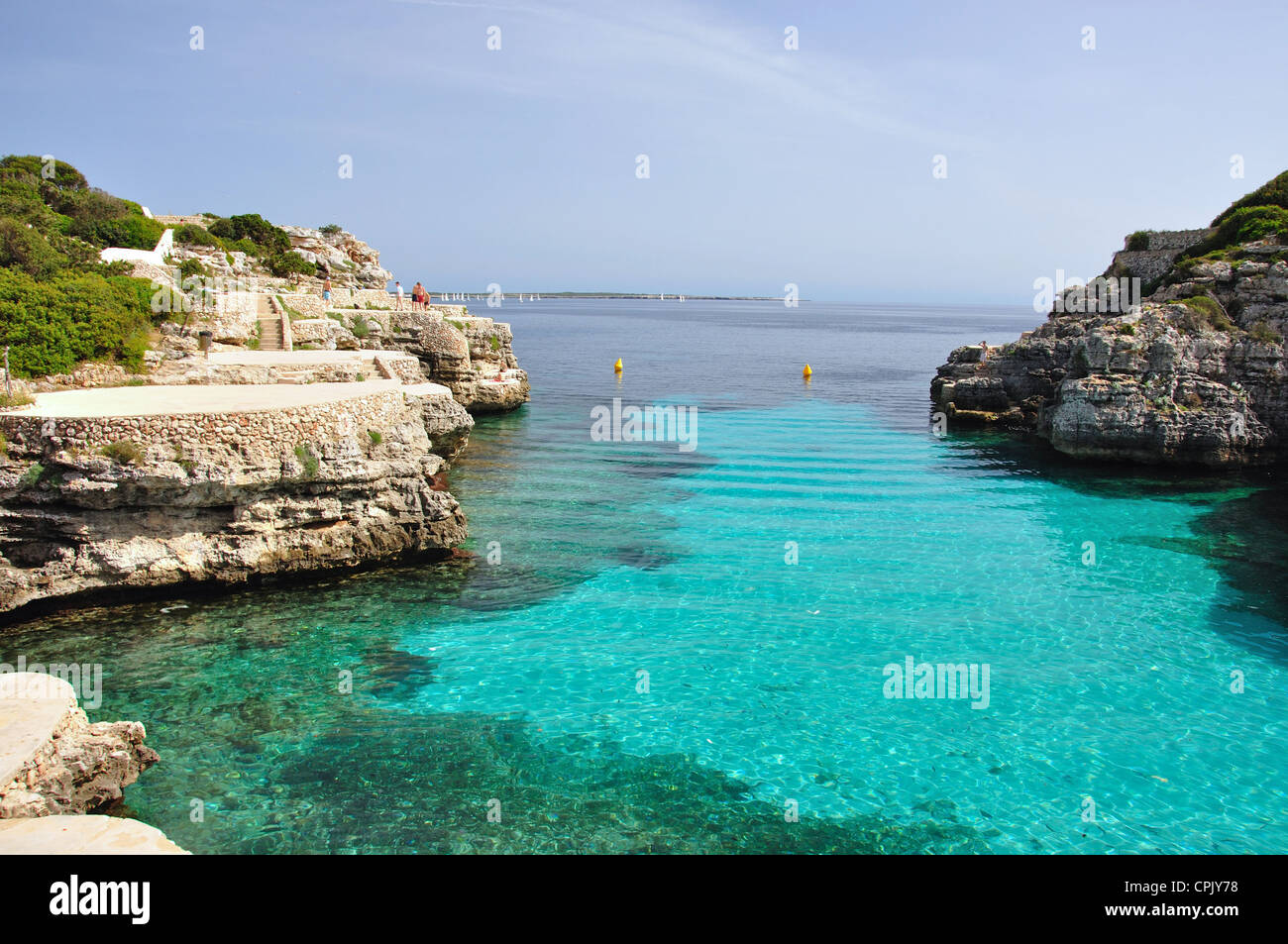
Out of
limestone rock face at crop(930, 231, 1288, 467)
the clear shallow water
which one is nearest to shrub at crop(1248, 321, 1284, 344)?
limestone rock face at crop(930, 231, 1288, 467)

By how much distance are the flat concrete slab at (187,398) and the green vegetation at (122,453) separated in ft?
2.20

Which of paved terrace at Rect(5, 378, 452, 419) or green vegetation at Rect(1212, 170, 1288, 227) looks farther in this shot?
green vegetation at Rect(1212, 170, 1288, 227)

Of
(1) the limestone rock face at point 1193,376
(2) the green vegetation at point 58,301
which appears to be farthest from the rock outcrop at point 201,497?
(1) the limestone rock face at point 1193,376

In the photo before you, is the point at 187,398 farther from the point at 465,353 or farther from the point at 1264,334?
the point at 1264,334

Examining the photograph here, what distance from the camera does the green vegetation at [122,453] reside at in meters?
13.7

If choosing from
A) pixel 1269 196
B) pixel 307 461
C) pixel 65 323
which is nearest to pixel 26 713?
pixel 307 461

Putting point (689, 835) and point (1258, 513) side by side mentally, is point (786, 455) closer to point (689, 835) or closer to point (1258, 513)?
point (1258, 513)

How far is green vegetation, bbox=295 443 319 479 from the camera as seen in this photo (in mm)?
15281

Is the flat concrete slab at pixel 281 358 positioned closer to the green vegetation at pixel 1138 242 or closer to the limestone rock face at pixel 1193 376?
the limestone rock face at pixel 1193 376

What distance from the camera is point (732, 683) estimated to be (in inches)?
505

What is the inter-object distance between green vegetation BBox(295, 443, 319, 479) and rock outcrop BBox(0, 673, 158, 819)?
638 centimetres

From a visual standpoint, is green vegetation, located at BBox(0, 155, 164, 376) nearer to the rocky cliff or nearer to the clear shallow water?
the clear shallow water
